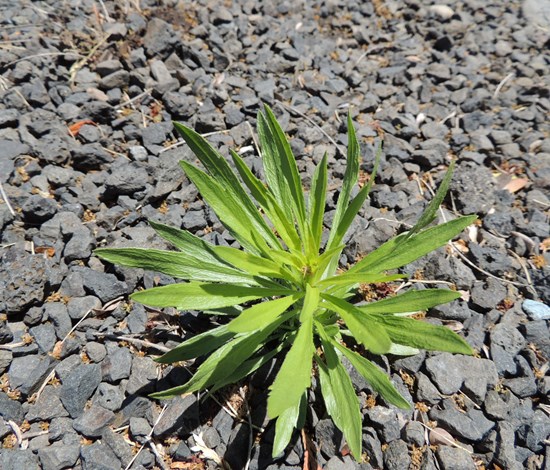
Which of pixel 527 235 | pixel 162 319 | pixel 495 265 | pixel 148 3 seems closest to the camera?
pixel 162 319

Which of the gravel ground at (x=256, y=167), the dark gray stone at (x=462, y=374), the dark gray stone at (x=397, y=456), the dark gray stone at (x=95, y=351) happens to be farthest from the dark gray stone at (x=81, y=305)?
the dark gray stone at (x=462, y=374)

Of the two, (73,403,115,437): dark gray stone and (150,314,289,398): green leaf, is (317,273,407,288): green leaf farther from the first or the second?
(73,403,115,437): dark gray stone

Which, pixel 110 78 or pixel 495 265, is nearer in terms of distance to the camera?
pixel 495 265

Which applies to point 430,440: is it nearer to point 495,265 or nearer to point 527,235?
point 495,265

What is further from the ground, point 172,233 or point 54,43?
point 54,43

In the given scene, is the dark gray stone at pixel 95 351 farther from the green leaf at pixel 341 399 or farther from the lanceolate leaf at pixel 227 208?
the green leaf at pixel 341 399

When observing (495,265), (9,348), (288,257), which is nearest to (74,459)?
(9,348)

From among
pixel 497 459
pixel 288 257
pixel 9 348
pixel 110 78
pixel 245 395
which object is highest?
pixel 110 78
